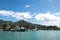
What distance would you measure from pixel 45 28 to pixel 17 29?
44048 millimetres

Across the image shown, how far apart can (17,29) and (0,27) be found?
1594 cm

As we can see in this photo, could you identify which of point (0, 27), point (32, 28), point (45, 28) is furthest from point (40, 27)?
point (0, 27)

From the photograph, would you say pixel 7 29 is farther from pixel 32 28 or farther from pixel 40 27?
pixel 40 27

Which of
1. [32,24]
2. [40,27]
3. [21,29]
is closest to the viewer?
[21,29]

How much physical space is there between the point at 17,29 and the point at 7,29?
24.5ft

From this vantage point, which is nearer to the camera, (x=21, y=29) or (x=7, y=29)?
(x=21, y=29)

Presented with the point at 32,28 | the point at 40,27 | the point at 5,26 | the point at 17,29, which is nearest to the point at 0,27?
the point at 5,26

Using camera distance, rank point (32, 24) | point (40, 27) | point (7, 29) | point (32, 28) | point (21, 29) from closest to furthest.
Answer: point (21, 29)
point (7, 29)
point (32, 28)
point (32, 24)
point (40, 27)

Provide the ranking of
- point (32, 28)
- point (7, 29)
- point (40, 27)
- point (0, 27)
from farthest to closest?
point (40, 27) < point (32, 28) < point (0, 27) < point (7, 29)

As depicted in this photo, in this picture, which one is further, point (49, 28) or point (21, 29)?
point (49, 28)

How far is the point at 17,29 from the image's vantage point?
80.9 meters

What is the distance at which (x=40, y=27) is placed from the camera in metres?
121

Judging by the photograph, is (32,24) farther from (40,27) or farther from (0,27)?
(0,27)

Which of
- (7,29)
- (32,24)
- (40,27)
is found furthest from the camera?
(40,27)
